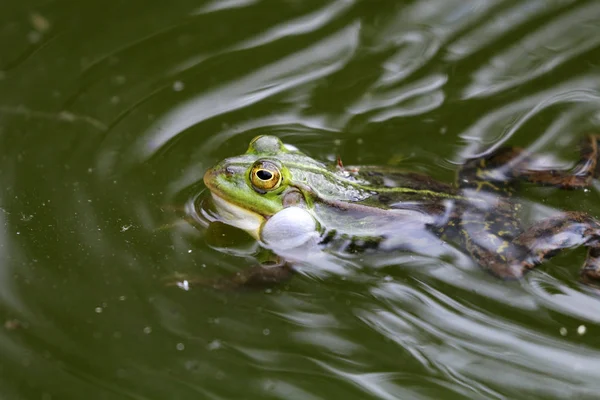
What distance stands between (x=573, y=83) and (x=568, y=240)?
180 cm

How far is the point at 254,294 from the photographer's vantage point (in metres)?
4.09

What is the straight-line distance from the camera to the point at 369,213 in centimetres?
421

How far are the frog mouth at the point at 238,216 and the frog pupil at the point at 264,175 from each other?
0.90 feet

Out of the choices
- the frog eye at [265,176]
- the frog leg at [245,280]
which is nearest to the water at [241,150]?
the frog leg at [245,280]

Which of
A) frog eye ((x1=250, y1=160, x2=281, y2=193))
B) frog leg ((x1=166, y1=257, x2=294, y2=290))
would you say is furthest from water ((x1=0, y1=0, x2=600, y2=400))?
frog eye ((x1=250, y1=160, x2=281, y2=193))

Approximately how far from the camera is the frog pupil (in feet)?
13.4

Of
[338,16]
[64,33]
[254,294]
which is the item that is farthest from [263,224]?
[64,33]

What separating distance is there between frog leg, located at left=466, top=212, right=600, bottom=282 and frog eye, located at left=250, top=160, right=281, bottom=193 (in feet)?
4.53

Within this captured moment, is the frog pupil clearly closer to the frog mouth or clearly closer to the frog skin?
the frog skin

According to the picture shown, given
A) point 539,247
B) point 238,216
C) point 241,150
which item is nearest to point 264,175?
point 238,216

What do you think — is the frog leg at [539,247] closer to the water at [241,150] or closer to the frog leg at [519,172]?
the water at [241,150]

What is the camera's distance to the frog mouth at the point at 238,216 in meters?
4.28

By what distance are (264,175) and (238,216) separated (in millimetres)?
402

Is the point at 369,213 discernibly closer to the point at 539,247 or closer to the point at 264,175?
the point at 264,175
